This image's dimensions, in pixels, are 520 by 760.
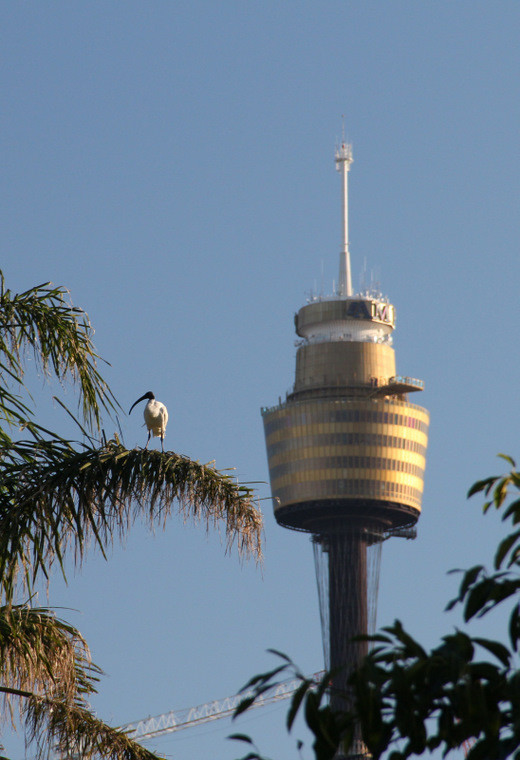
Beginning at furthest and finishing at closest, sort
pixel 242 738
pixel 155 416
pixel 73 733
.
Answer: pixel 155 416 → pixel 73 733 → pixel 242 738

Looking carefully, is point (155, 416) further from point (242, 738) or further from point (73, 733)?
point (242, 738)

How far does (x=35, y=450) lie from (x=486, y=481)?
7.08 m

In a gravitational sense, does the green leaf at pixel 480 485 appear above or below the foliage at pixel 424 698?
above

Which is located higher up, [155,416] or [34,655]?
[155,416]

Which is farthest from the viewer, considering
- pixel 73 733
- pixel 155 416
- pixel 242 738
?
pixel 155 416

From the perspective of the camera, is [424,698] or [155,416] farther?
[155,416]

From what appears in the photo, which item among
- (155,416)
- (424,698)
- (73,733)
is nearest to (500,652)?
(424,698)

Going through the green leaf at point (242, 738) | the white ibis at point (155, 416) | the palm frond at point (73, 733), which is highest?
the white ibis at point (155, 416)

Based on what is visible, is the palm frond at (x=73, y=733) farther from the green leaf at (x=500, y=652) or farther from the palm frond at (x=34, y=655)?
the green leaf at (x=500, y=652)

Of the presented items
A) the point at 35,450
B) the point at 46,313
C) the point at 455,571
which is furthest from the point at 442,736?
the point at 46,313

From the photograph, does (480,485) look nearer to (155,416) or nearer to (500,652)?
(500,652)

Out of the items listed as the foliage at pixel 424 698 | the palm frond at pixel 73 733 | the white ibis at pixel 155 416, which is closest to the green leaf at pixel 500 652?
the foliage at pixel 424 698

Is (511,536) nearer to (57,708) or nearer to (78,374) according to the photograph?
(57,708)

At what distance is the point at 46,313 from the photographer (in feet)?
53.8
